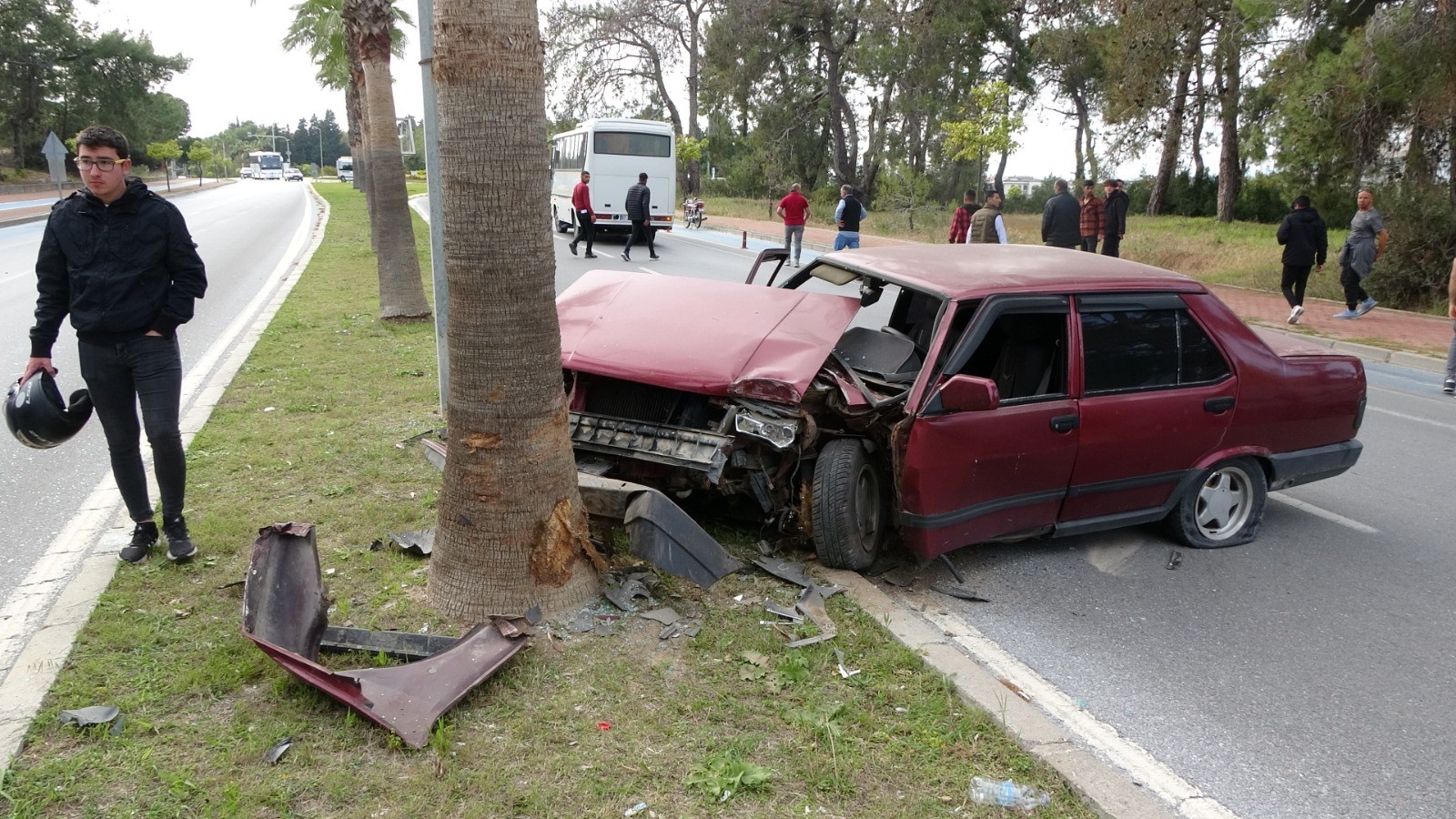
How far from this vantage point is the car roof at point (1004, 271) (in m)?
5.07

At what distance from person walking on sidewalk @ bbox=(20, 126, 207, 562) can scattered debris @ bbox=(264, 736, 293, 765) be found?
1742 mm

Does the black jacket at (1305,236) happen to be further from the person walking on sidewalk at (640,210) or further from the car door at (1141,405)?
the person walking on sidewalk at (640,210)

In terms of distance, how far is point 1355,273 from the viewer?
15188mm

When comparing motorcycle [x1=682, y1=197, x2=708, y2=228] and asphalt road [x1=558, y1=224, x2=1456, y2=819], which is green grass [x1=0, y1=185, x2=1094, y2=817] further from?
motorcycle [x1=682, y1=197, x2=708, y2=228]

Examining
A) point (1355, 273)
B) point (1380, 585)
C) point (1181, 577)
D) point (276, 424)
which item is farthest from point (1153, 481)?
point (1355, 273)

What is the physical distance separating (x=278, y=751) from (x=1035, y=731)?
256 centimetres

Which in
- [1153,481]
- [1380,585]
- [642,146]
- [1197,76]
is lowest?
[1380,585]

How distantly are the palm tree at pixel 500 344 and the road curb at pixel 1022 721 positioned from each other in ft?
4.57

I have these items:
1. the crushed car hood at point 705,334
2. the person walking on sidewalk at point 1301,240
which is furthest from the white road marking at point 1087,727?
the person walking on sidewalk at point 1301,240

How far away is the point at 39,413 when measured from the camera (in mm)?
4242

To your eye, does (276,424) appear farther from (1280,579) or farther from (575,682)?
(1280,579)

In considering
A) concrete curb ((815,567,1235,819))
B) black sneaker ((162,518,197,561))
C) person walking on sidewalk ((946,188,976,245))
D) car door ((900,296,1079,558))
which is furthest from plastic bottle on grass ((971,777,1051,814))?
person walking on sidewalk ((946,188,976,245))

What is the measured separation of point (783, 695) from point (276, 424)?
193 inches

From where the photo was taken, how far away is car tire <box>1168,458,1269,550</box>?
217 inches
